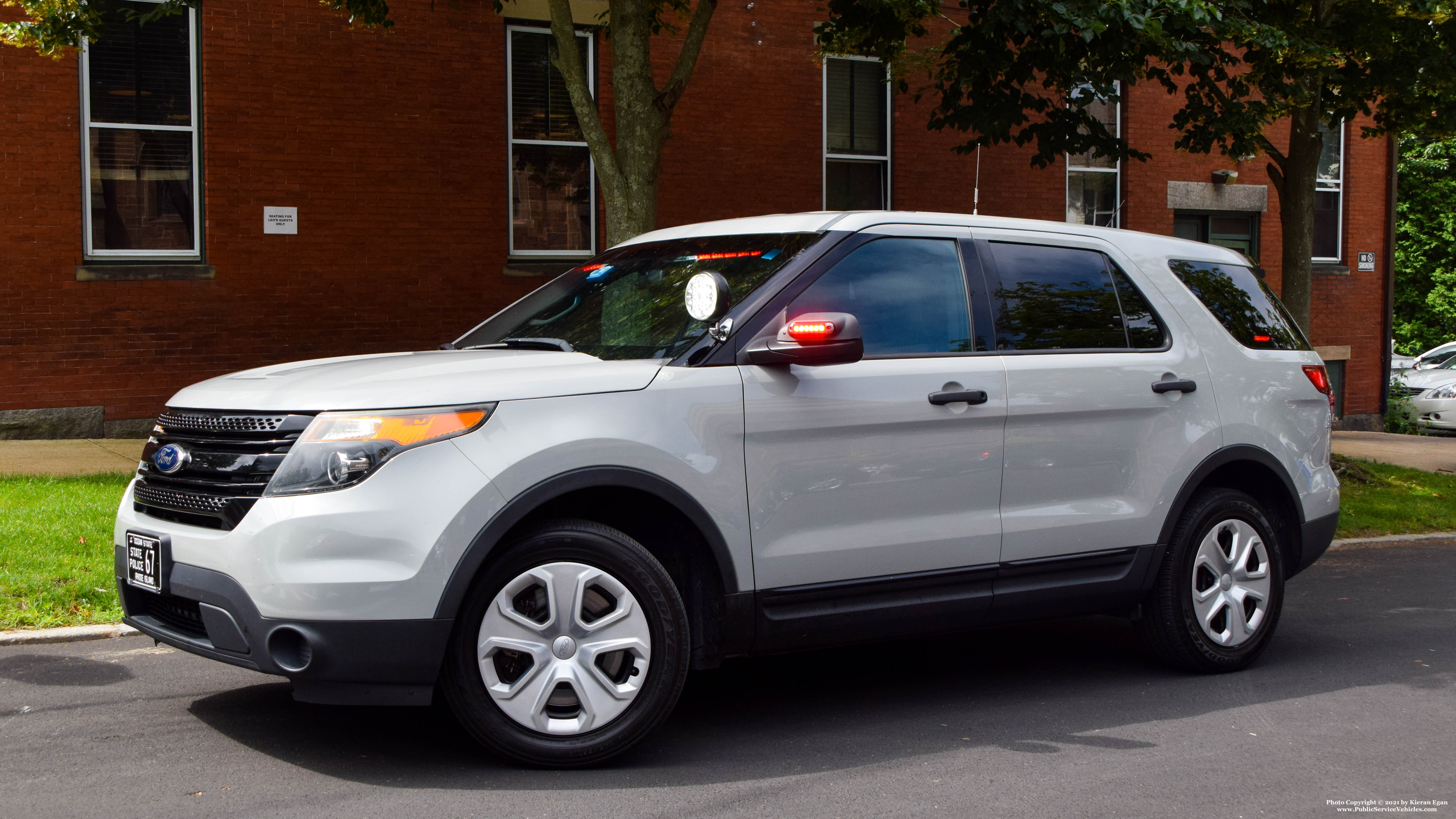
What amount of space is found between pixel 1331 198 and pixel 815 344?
18.3 m

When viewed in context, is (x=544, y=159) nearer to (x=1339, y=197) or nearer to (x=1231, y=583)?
(x=1231, y=583)

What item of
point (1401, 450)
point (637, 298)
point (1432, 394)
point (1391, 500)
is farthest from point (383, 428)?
point (1432, 394)

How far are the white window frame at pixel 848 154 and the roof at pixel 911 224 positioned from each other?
942cm

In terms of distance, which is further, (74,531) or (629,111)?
(629,111)

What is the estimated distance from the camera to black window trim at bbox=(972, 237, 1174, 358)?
5.19 m

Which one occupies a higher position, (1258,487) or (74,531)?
(1258,487)

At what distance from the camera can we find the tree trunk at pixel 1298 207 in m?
12.7

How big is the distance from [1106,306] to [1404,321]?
29.8m

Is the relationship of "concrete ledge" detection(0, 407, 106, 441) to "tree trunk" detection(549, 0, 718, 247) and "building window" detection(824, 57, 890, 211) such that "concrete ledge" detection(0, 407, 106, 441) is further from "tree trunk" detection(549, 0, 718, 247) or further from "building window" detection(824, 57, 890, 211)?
"building window" detection(824, 57, 890, 211)

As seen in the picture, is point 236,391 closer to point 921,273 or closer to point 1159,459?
point 921,273

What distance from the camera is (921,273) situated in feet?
16.6

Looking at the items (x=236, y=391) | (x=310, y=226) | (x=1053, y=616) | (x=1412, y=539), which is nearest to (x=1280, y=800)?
(x=1053, y=616)

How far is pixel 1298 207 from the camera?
509 inches

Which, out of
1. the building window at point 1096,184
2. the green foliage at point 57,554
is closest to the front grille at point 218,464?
the green foliage at point 57,554
